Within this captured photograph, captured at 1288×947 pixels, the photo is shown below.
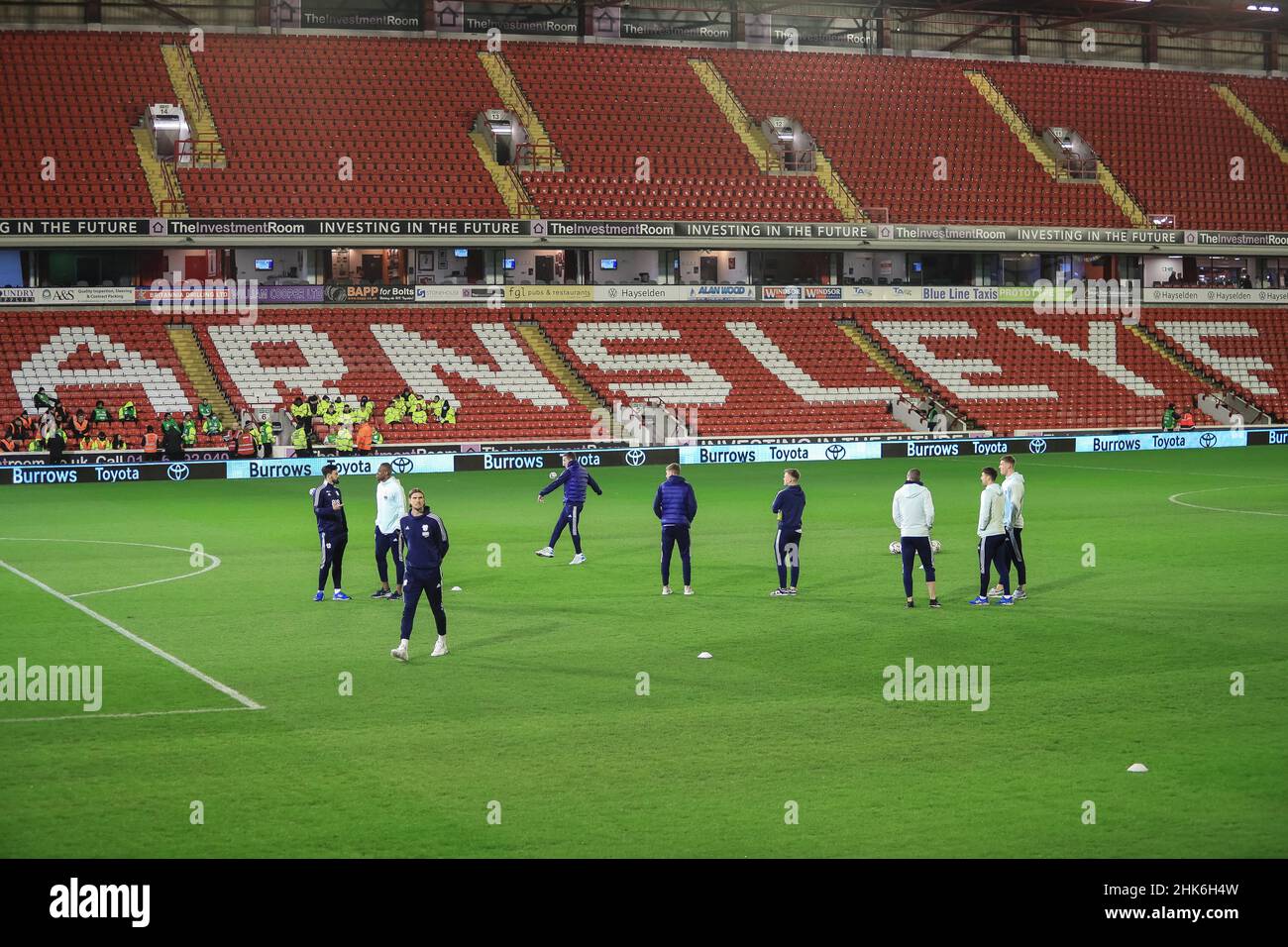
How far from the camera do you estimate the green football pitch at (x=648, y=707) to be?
11.0m

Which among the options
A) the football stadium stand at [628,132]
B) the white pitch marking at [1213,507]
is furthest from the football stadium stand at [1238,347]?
the white pitch marking at [1213,507]

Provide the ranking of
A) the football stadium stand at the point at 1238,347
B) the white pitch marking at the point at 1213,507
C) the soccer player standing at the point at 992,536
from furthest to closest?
the football stadium stand at the point at 1238,347 → the white pitch marking at the point at 1213,507 → the soccer player standing at the point at 992,536

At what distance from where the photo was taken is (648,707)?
48.7 ft

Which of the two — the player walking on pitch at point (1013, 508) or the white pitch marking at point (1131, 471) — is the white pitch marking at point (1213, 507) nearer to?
the white pitch marking at point (1131, 471)

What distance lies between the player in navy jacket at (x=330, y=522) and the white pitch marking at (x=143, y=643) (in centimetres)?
298

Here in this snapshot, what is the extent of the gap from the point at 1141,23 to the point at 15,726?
6864cm

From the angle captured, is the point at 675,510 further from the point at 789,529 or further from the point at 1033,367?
the point at 1033,367

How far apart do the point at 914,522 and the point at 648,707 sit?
20.3 ft

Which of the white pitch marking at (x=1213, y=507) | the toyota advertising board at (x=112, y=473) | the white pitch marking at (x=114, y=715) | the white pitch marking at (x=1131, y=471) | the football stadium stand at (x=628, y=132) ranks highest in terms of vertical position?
the football stadium stand at (x=628, y=132)

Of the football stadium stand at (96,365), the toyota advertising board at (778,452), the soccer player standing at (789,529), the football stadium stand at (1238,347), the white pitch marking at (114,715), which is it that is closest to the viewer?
the white pitch marking at (114,715)

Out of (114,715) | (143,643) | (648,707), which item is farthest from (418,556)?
(143,643)

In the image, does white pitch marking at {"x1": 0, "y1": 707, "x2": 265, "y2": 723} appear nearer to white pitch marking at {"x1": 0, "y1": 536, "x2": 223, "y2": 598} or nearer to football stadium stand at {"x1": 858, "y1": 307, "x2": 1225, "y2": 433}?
white pitch marking at {"x1": 0, "y1": 536, "x2": 223, "y2": 598}

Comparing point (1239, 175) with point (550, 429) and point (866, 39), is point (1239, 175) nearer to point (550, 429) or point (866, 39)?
point (866, 39)
